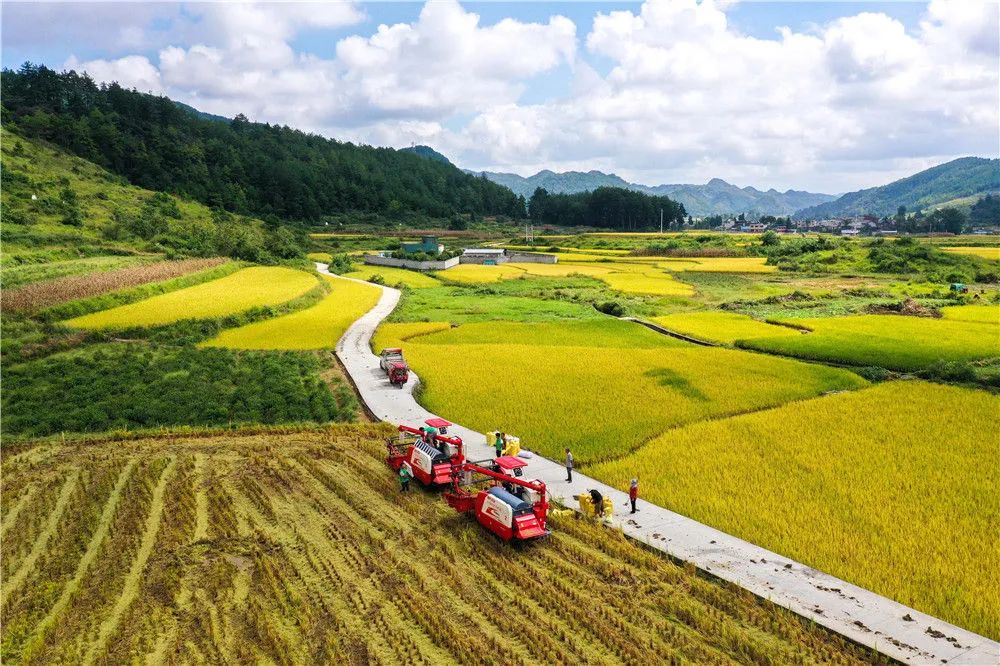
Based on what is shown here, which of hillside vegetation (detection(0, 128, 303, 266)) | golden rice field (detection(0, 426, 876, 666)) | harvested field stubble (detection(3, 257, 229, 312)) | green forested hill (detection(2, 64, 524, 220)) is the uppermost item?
green forested hill (detection(2, 64, 524, 220))

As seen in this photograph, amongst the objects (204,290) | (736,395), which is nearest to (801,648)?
(736,395)

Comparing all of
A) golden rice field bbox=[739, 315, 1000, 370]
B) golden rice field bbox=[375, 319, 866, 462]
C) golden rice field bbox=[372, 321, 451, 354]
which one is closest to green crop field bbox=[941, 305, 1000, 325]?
golden rice field bbox=[739, 315, 1000, 370]

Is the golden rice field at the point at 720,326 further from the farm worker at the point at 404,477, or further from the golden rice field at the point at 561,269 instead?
the golden rice field at the point at 561,269

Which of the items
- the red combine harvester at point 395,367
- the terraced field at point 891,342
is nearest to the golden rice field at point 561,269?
the terraced field at point 891,342

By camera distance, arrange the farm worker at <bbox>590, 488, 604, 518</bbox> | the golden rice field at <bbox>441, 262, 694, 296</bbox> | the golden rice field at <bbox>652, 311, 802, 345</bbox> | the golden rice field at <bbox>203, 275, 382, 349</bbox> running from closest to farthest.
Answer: the farm worker at <bbox>590, 488, 604, 518</bbox>, the golden rice field at <bbox>203, 275, 382, 349</bbox>, the golden rice field at <bbox>652, 311, 802, 345</bbox>, the golden rice field at <bbox>441, 262, 694, 296</bbox>

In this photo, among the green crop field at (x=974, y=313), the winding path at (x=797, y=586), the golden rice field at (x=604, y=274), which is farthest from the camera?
the golden rice field at (x=604, y=274)

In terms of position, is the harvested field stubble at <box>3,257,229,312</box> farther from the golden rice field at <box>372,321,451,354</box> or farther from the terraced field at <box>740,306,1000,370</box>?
the terraced field at <box>740,306,1000,370</box>
